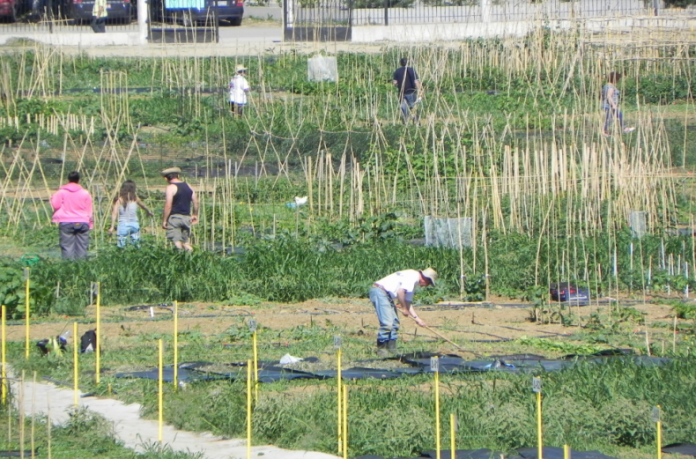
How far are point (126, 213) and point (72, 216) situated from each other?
789 millimetres

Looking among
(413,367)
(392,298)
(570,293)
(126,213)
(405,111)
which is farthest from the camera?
(405,111)

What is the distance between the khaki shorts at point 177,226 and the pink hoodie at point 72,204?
94cm

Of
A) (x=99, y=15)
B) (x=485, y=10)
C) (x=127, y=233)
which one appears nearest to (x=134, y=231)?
(x=127, y=233)

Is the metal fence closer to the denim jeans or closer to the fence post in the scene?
the fence post

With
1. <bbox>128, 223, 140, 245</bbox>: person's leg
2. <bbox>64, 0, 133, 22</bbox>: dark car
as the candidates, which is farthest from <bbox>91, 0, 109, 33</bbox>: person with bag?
<bbox>128, 223, 140, 245</bbox>: person's leg

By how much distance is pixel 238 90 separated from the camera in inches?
843

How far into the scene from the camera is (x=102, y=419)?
8227 millimetres

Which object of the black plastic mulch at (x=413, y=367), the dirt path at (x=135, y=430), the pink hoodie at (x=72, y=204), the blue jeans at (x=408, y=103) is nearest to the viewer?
the dirt path at (x=135, y=430)

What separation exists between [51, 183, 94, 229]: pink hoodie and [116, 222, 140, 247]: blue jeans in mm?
566

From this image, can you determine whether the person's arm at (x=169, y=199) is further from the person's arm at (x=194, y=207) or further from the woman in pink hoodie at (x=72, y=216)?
the woman in pink hoodie at (x=72, y=216)

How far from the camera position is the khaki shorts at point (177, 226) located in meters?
13.9

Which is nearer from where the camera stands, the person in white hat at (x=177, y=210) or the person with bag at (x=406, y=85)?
the person in white hat at (x=177, y=210)

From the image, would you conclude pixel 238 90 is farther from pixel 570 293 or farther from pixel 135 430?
pixel 135 430

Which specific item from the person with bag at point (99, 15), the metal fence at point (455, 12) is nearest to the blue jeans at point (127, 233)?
the person with bag at point (99, 15)
